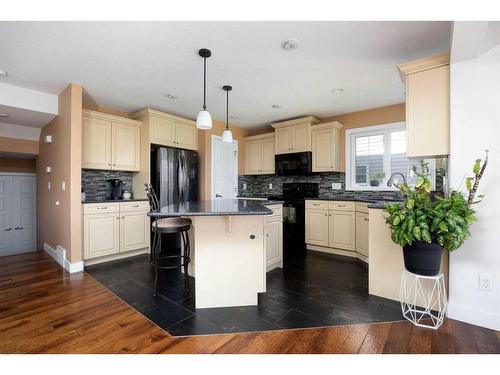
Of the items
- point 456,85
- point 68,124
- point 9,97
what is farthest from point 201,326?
point 9,97

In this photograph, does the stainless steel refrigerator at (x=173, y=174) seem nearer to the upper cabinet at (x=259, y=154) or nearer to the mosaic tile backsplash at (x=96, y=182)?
the mosaic tile backsplash at (x=96, y=182)

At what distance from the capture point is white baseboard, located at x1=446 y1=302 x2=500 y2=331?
1.76 m

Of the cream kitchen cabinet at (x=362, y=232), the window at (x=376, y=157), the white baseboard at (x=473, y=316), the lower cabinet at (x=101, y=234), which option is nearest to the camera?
the white baseboard at (x=473, y=316)

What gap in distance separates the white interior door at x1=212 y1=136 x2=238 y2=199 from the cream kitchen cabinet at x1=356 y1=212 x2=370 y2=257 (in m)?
2.52

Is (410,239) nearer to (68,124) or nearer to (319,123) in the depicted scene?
(319,123)

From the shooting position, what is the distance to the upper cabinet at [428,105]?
1.99m

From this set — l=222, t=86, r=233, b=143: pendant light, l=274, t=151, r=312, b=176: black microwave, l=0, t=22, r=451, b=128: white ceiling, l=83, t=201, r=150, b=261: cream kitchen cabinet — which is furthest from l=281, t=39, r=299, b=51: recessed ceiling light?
l=83, t=201, r=150, b=261: cream kitchen cabinet

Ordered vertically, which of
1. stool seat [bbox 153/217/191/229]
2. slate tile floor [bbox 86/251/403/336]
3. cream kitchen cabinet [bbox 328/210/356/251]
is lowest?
slate tile floor [bbox 86/251/403/336]

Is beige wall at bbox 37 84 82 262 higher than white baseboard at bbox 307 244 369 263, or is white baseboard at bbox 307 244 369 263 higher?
beige wall at bbox 37 84 82 262

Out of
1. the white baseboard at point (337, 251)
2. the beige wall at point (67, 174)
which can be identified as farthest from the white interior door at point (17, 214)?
the white baseboard at point (337, 251)

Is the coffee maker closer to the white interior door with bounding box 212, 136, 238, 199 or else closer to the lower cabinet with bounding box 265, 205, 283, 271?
the white interior door with bounding box 212, 136, 238, 199

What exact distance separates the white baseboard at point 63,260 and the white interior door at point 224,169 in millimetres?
2332

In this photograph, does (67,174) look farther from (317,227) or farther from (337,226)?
(337,226)

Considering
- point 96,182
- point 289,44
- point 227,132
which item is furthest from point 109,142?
point 289,44
